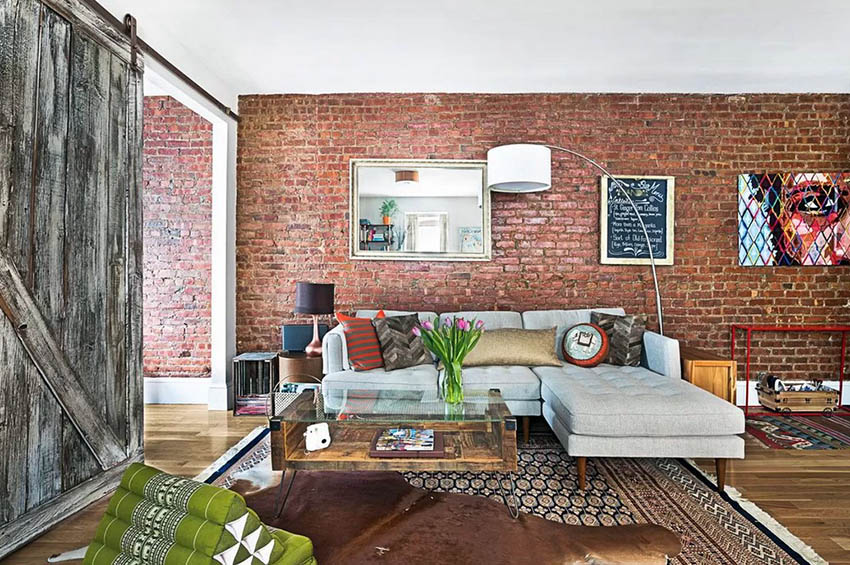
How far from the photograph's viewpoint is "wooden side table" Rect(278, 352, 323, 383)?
3.97 metres

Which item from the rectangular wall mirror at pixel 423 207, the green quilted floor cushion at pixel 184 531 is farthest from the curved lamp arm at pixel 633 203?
the green quilted floor cushion at pixel 184 531

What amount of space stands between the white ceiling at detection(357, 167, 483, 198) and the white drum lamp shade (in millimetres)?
389

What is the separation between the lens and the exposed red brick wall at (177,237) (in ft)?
15.2

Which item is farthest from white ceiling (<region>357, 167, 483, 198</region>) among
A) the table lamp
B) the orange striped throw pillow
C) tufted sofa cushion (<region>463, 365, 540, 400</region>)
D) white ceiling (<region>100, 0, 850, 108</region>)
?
tufted sofa cushion (<region>463, 365, 540, 400</region>)

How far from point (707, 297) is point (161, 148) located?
5129mm

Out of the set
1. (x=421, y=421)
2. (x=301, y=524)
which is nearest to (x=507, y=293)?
(x=421, y=421)

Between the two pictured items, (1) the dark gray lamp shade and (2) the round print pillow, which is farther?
(1) the dark gray lamp shade

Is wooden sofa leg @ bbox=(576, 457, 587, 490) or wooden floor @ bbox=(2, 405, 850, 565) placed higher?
wooden sofa leg @ bbox=(576, 457, 587, 490)

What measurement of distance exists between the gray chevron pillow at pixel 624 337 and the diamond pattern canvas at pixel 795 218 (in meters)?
1.49

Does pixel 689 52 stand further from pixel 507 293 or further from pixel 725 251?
pixel 507 293

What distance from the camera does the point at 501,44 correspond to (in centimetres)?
359

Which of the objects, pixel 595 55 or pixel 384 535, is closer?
pixel 384 535

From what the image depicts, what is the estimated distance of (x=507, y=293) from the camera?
4578 mm

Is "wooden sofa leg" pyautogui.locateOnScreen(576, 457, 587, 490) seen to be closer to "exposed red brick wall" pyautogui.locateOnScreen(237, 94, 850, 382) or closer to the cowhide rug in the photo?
the cowhide rug
